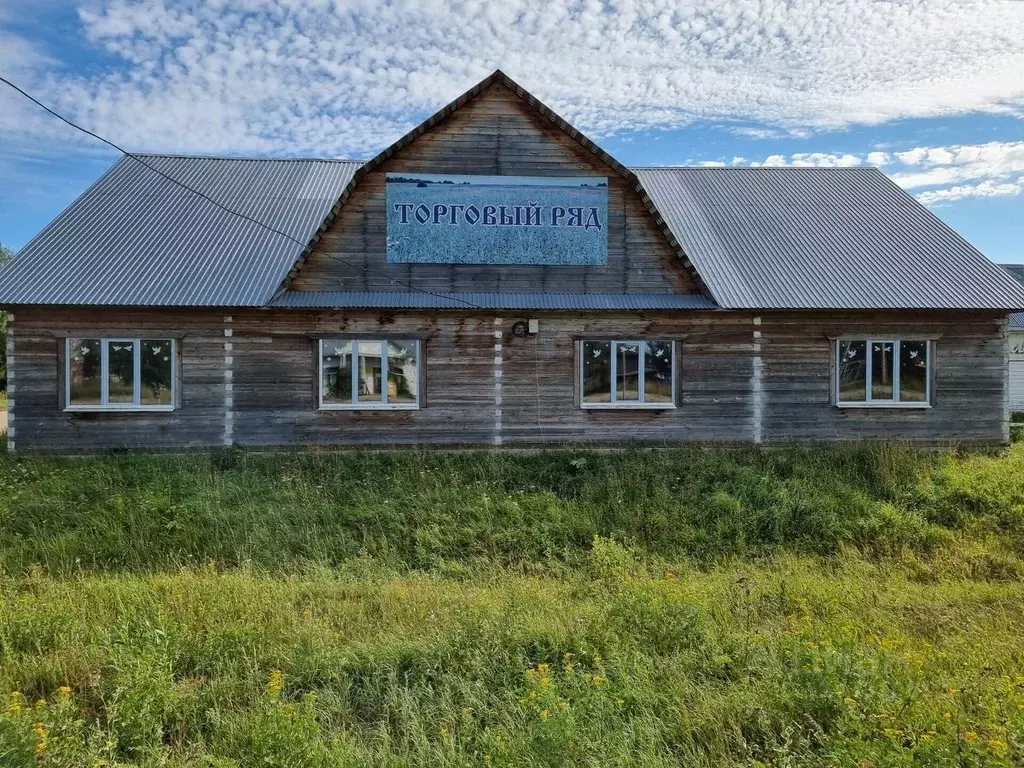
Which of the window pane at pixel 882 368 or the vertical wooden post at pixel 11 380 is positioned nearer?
the vertical wooden post at pixel 11 380

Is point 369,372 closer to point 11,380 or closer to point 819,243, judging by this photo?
point 11,380

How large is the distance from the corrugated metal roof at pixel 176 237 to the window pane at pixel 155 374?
1.00 m

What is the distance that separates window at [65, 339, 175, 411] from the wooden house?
4cm

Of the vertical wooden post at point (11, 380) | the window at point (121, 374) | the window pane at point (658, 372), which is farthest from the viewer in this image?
the window pane at point (658, 372)

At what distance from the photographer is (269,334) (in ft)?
46.6

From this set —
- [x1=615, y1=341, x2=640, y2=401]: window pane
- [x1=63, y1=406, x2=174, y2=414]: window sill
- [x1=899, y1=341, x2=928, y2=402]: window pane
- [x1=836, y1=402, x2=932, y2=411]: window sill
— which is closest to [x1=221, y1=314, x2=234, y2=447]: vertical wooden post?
[x1=63, y1=406, x2=174, y2=414]: window sill

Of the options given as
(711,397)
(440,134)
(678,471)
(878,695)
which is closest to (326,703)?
(878,695)

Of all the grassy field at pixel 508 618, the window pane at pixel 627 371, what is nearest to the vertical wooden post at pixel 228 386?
the grassy field at pixel 508 618

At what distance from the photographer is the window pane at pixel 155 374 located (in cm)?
1412

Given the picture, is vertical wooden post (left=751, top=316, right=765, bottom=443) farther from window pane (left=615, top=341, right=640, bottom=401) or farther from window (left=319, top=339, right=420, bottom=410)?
window (left=319, top=339, right=420, bottom=410)

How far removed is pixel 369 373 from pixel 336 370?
27.9 inches

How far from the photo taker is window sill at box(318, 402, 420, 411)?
46.7 ft

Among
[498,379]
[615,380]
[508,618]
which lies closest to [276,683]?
[508,618]

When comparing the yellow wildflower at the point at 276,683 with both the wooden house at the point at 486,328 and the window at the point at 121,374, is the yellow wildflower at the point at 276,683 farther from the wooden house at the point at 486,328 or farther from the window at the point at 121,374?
the window at the point at 121,374
